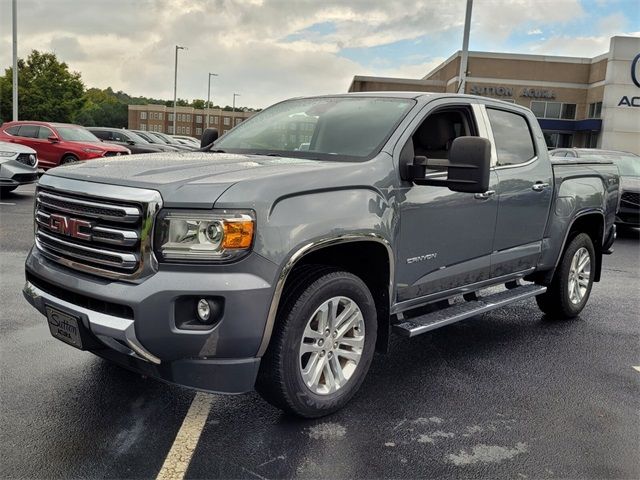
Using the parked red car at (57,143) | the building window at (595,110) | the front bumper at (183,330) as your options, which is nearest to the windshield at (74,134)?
the parked red car at (57,143)

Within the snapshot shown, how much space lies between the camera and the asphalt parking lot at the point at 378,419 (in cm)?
296

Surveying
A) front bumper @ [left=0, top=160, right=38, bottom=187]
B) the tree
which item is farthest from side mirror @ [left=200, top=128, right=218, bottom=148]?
the tree

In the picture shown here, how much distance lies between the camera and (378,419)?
3471 millimetres

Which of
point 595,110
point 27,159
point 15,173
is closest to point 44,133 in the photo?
point 27,159

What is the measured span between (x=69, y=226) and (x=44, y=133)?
1548 centimetres

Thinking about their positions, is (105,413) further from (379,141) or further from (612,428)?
(612,428)

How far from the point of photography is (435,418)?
3.52 m

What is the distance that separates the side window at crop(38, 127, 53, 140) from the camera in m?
16.8

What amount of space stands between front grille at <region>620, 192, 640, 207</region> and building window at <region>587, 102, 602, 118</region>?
97.3 ft

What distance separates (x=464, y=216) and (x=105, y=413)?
2.63 metres

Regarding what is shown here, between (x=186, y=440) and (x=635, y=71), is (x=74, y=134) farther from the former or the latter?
(x=635, y=71)

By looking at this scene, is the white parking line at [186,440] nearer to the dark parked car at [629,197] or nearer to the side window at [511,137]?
the side window at [511,137]

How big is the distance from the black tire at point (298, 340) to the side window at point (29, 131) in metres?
16.1

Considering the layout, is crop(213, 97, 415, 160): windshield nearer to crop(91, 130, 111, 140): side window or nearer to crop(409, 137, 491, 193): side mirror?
crop(409, 137, 491, 193): side mirror
